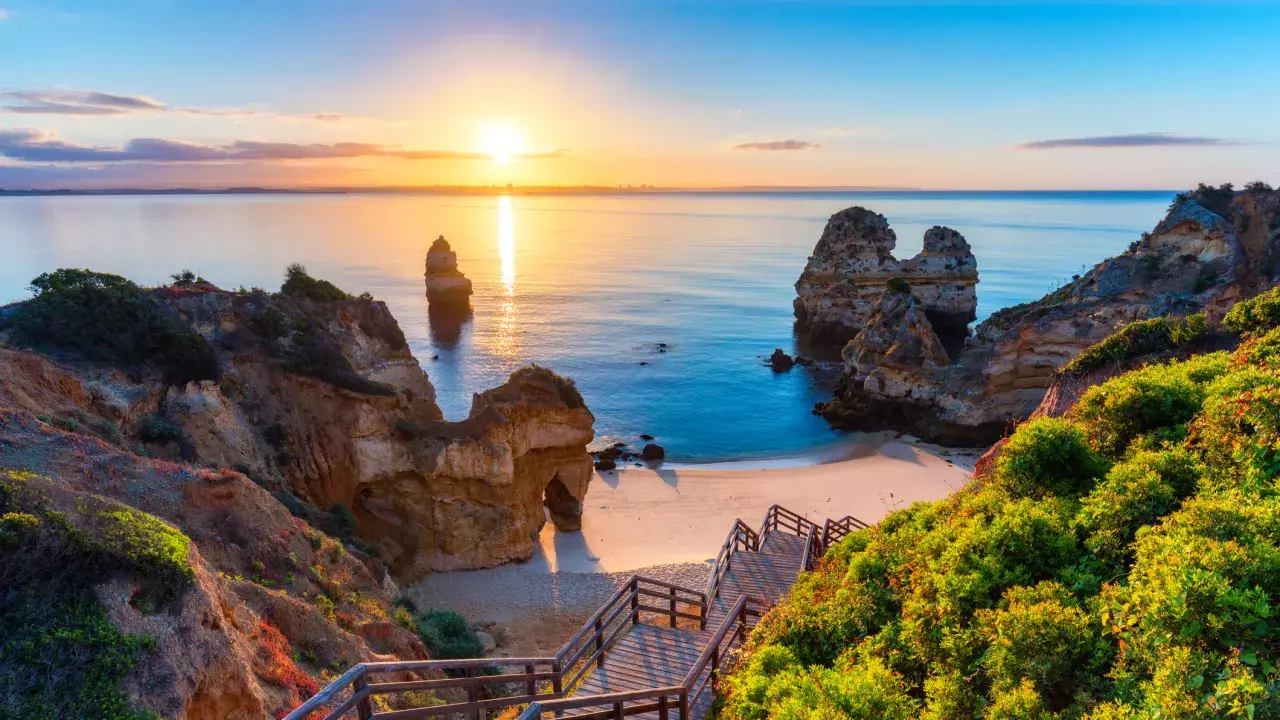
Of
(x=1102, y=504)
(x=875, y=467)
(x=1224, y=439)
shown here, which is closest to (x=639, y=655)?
(x=1102, y=504)

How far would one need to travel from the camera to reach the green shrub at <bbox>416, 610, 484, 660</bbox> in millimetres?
16984

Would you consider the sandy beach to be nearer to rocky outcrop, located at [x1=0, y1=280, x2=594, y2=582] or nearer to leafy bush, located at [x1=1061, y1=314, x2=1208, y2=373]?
rocky outcrop, located at [x1=0, y1=280, x2=594, y2=582]

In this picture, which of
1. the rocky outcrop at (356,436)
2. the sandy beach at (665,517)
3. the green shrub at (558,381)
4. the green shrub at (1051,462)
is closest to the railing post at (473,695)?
the green shrub at (1051,462)

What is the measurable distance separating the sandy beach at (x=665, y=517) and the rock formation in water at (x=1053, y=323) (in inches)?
105

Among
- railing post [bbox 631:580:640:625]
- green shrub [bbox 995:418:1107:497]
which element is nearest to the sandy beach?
railing post [bbox 631:580:640:625]

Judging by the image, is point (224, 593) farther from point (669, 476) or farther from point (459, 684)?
point (669, 476)

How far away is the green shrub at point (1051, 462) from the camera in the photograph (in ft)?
34.6

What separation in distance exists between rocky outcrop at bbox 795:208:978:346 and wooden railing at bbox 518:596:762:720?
61620 millimetres

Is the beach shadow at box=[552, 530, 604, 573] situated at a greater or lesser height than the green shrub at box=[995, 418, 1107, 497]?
lesser

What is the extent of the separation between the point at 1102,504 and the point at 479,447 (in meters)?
19.5

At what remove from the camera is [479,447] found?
79.4 feet

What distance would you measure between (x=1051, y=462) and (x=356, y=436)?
69.2ft

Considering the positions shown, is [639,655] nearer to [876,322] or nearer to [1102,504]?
[1102,504]

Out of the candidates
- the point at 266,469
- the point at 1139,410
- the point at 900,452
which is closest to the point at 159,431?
the point at 266,469
